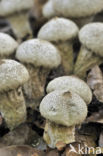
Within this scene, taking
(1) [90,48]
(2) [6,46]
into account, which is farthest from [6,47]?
(1) [90,48]

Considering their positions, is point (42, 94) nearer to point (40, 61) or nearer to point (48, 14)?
point (40, 61)

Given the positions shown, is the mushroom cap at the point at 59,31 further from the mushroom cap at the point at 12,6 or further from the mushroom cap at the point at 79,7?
the mushroom cap at the point at 12,6

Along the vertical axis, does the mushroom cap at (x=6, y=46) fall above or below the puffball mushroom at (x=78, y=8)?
below

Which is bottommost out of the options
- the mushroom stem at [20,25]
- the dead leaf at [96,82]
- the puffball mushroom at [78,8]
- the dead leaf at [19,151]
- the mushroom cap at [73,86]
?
the dead leaf at [19,151]

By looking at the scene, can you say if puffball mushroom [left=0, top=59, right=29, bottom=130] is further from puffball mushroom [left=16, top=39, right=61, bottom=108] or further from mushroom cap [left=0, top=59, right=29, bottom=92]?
puffball mushroom [left=16, top=39, right=61, bottom=108]

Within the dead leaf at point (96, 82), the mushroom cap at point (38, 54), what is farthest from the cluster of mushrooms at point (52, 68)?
the dead leaf at point (96, 82)

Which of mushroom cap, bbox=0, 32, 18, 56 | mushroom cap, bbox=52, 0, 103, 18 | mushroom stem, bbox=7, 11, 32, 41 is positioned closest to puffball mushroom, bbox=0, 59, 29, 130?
mushroom cap, bbox=0, 32, 18, 56

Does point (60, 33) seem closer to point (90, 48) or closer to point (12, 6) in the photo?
point (90, 48)
